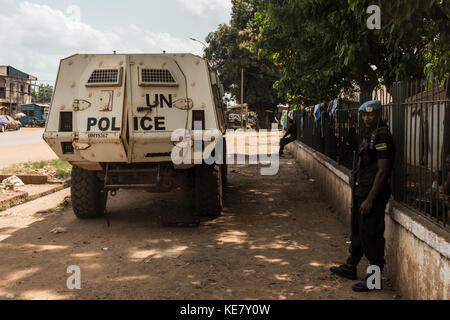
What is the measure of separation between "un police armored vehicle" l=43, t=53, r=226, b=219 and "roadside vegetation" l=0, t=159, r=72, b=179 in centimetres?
543

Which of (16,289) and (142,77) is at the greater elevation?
(142,77)

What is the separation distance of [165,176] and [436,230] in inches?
174

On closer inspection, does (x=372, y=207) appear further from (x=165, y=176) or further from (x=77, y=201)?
(x=77, y=201)

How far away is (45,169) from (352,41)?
30.4 ft

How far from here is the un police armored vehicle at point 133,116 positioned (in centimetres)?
687

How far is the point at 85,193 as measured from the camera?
7.60 m

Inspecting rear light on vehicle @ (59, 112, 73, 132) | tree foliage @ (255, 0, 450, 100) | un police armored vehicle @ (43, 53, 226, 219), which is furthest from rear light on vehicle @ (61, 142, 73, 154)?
tree foliage @ (255, 0, 450, 100)

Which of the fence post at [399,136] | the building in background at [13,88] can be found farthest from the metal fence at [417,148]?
the building in background at [13,88]

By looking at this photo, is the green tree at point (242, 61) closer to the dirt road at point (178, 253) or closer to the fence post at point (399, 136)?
the dirt road at point (178, 253)

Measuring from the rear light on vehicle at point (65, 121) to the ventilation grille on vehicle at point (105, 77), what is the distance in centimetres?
57

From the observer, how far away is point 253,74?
43.3 metres

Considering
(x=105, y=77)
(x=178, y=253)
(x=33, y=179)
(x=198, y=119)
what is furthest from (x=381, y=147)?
(x=33, y=179)

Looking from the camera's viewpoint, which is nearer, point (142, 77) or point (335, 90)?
point (142, 77)

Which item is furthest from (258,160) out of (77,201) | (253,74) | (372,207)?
(253,74)
